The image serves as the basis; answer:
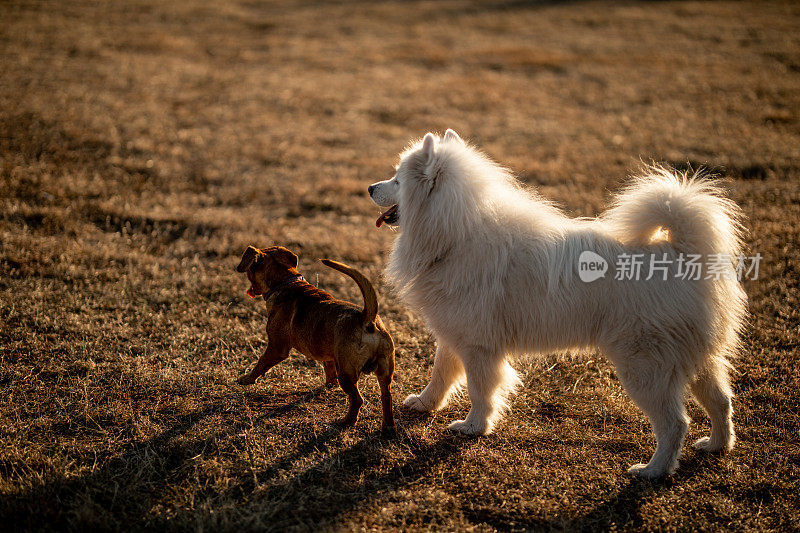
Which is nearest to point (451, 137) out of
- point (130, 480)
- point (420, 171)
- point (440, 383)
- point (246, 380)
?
point (420, 171)

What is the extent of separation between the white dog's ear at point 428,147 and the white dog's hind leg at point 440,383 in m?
1.29

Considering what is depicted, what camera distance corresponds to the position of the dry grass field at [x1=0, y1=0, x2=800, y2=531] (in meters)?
3.59

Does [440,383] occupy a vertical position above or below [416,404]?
above

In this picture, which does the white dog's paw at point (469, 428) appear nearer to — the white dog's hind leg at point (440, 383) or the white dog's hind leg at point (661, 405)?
the white dog's hind leg at point (440, 383)

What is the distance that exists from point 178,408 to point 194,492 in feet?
3.15

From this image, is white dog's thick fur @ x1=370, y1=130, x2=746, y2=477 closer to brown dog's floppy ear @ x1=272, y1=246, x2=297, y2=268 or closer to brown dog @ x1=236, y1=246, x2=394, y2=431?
brown dog @ x1=236, y1=246, x2=394, y2=431

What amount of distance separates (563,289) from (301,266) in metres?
3.55

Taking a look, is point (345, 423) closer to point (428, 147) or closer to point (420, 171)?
point (420, 171)

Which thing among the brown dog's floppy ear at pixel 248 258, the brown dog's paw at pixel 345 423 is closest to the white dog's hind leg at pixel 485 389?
the brown dog's paw at pixel 345 423

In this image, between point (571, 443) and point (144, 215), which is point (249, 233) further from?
point (571, 443)

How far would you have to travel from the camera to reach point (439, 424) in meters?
4.36

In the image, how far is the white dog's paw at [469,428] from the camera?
4.20 m

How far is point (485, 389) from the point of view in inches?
161

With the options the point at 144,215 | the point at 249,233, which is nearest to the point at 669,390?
the point at 249,233
